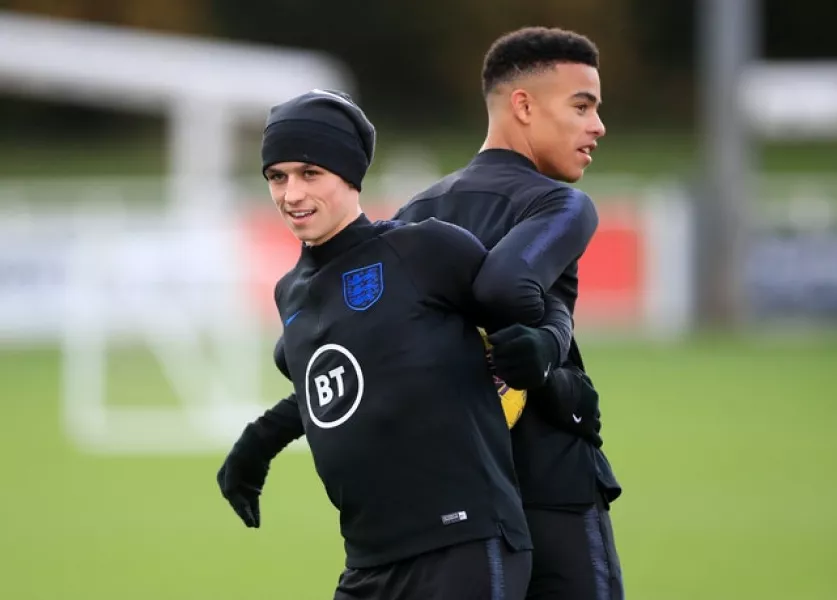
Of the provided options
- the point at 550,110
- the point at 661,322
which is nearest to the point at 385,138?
the point at 661,322

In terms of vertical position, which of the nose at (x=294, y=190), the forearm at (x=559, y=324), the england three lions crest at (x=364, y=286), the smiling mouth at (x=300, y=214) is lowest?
the forearm at (x=559, y=324)

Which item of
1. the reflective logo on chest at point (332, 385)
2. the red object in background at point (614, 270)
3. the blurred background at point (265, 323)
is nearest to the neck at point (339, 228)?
the reflective logo on chest at point (332, 385)

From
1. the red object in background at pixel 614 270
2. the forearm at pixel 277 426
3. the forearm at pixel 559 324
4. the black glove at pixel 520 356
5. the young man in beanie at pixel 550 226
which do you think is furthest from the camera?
the red object in background at pixel 614 270

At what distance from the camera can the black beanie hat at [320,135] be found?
3.78m

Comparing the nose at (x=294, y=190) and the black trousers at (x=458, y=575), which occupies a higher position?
the nose at (x=294, y=190)

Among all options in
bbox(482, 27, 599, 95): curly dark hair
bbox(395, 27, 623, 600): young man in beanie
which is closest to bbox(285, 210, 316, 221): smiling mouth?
bbox(395, 27, 623, 600): young man in beanie

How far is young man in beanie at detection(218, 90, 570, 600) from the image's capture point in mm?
3648

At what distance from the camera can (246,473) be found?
4.26 metres

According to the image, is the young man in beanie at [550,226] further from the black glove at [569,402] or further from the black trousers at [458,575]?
the black trousers at [458,575]

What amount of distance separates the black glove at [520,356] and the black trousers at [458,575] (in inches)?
13.9

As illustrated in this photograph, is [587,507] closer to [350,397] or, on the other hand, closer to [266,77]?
[350,397]

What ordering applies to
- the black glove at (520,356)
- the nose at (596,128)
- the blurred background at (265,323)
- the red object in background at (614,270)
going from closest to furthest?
1. the black glove at (520,356)
2. the nose at (596,128)
3. the blurred background at (265,323)
4. the red object in background at (614,270)

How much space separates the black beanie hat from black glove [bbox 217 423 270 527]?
765mm

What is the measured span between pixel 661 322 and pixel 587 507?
16.0m
